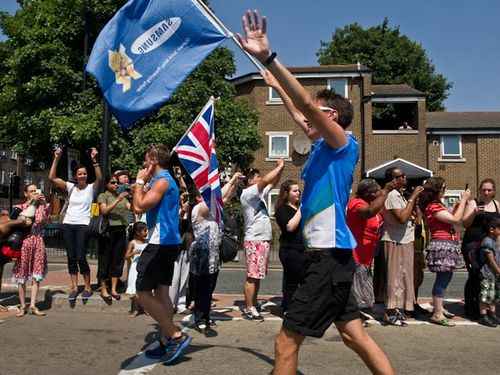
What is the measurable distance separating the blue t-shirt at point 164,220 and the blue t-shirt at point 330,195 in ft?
6.30

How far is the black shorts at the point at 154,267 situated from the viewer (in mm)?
4898

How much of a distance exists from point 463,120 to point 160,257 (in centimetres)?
3012

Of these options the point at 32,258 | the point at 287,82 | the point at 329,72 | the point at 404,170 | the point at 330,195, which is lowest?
the point at 32,258

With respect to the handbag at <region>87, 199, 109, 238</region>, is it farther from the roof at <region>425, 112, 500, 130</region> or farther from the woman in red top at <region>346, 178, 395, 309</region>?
the roof at <region>425, 112, 500, 130</region>

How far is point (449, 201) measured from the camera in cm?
2931

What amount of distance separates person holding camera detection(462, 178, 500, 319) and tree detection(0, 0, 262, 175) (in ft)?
46.5

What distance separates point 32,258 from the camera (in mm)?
7316

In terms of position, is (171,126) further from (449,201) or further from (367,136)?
(449,201)

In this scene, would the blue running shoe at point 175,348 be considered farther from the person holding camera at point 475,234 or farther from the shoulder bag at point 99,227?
the person holding camera at point 475,234

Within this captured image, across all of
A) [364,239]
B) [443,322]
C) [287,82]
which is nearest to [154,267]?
[287,82]

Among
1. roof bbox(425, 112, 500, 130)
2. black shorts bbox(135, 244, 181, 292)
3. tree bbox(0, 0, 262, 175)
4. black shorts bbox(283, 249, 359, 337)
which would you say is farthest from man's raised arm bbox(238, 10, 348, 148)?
roof bbox(425, 112, 500, 130)

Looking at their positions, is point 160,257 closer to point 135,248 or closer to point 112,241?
point 135,248

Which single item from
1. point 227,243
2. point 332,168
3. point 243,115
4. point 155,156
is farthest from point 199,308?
point 243,115

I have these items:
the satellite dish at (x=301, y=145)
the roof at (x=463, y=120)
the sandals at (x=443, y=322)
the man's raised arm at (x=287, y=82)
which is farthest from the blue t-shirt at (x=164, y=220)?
the roof at (x=463, y=120)
